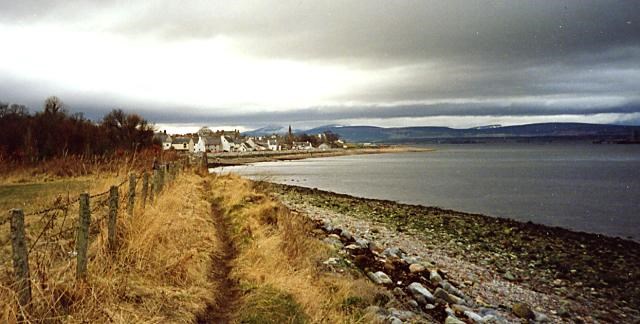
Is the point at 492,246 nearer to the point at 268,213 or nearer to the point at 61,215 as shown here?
the point at 268,213

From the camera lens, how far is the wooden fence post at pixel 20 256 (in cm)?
433

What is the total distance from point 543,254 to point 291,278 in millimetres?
13791

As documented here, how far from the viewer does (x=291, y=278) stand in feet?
23.8

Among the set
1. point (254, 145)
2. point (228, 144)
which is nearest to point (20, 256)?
point (228, 144)

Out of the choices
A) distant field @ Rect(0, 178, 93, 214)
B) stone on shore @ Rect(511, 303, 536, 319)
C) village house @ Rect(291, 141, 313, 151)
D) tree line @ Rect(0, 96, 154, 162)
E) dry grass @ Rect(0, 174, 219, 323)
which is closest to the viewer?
dry grass @ Rect(0, 174, 219, 323)

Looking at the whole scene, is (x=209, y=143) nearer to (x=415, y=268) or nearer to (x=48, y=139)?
(x=48, y=139)

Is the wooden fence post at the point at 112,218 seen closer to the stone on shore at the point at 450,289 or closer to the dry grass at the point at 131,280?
the dry grass at the point at 131,280

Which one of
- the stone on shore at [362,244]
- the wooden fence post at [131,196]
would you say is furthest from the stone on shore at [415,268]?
the wooden fence post at [131,196]

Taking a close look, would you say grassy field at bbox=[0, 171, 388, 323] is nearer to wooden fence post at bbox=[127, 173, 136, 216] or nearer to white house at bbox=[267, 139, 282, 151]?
wooden fence post at bbox=[127, 173, 136, 216]

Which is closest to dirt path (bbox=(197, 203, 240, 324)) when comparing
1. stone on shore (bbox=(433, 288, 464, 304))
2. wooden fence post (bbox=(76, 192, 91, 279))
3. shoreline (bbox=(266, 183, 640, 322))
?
wooden fence post (bbox=(76, 192, 91, 279))

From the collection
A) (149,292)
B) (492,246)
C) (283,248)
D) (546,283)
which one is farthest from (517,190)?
(149,292)

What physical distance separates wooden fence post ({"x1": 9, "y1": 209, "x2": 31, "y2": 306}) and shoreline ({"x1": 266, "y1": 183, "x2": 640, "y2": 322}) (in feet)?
35.9

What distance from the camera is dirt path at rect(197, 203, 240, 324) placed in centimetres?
604

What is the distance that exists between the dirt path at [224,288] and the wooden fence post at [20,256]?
2.09m
